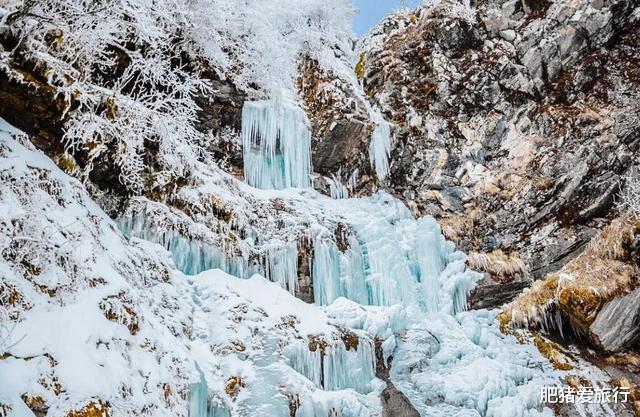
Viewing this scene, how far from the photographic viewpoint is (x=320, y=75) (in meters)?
13.8

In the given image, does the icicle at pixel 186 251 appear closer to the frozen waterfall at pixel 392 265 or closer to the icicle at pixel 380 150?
the frozen waterfall at pixel 392 265

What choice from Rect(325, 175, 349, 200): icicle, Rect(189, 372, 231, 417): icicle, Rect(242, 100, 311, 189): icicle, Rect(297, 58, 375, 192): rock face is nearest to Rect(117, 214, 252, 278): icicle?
Rect(189, 372, 231, 417): icicle

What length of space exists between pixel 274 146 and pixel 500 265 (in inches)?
220

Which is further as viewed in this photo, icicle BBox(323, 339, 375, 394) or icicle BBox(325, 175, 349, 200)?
icicle BBox(325, 175, 349, 200)

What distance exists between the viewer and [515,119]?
41.0 ft

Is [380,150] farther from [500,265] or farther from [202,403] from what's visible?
[202,403]

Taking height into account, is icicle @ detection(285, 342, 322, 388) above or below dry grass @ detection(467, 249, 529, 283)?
below

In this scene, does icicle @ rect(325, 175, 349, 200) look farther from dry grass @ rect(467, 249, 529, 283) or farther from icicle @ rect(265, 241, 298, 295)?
dry grass @ rect(467, 249, 529, 283)

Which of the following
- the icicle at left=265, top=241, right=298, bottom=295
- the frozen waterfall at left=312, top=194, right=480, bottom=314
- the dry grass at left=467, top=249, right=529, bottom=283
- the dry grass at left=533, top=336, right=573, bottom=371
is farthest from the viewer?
the dry grass at left=467, top=249, right=529, bottom=283

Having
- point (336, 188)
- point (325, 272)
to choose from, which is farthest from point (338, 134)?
point (325, 272)

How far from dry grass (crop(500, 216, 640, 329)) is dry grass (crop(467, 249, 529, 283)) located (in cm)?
45

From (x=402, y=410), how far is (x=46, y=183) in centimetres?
604

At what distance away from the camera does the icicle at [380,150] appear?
1268 centimetres

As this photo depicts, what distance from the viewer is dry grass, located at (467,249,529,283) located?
10.8 m
